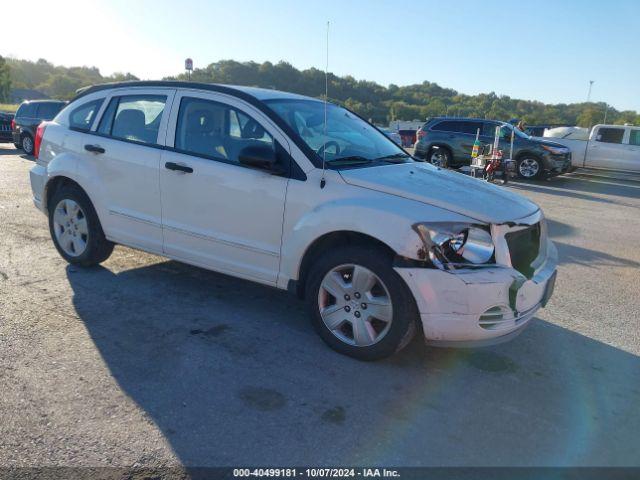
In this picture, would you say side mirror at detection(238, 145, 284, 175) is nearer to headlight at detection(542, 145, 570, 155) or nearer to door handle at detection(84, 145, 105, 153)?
door handle at detection(84, 145, 105, 153)

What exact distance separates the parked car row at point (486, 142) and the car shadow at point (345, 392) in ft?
40.1

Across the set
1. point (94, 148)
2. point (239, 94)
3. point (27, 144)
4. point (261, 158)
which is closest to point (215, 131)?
point (239, 94)

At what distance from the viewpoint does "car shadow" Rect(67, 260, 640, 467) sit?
2674 millimetres

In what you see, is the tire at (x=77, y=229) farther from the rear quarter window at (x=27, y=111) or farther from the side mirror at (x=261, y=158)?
the rear quarter window at (x=27, y=111)

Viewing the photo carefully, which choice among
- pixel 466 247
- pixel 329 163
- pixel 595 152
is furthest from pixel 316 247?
pixel 595 152

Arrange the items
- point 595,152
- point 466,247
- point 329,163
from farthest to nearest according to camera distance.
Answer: point 595,152, point 329,163, point 466,247

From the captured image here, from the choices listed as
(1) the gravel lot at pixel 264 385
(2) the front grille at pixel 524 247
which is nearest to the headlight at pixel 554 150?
(1) the gravel lot at pixel 264 385

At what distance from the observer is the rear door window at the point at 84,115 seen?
5.03 meters

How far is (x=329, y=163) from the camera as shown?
3.83m

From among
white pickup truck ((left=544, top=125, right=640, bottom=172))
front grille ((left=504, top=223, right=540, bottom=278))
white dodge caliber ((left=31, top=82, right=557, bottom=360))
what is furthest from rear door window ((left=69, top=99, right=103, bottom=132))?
white pickup truck ((left=544, top=125, right=640, bottom=172))

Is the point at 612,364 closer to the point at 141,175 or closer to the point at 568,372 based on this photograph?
the point at 568,372

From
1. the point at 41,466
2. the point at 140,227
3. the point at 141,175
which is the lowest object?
the point at 41,466

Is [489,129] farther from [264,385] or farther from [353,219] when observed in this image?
[264,385]

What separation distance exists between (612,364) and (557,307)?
1103mm
